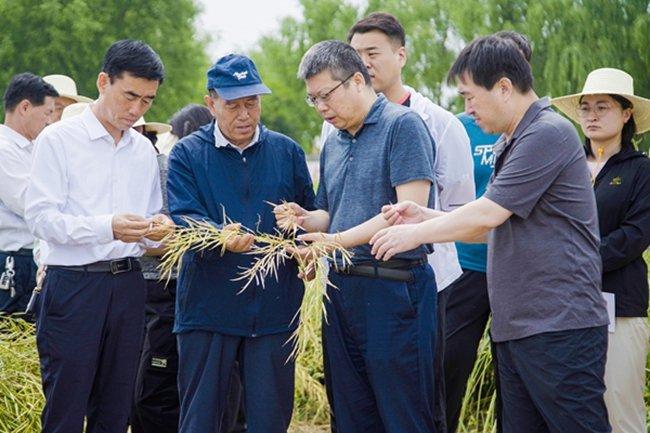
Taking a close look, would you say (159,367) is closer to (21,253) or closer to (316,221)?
(21,253)

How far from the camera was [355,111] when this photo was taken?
4.89 m

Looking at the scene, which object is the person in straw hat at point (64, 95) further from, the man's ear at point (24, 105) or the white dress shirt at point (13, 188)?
the white dress shirt at point (13, 188)

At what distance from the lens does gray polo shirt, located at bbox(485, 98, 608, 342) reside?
4.18 m

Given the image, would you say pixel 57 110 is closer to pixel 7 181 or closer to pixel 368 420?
pixel 7 181

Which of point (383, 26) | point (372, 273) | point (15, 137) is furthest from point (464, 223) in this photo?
point (15, 137)

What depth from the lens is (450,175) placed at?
5508 mm

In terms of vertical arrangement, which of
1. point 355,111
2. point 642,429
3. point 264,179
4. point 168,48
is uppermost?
point 168,48

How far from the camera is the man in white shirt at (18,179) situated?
6.57 m

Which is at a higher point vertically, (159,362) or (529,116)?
(529,116)

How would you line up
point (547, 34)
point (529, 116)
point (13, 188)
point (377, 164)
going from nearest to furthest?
point (529, 116) → point (377, 164) → point (13, 188) → point (547, 34)

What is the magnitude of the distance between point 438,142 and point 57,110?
3696 millimetres

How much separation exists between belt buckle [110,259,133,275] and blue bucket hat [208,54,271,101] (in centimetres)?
93

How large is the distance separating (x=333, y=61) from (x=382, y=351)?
133 cm

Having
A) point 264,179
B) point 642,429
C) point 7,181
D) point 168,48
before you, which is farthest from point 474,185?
point 168,48
